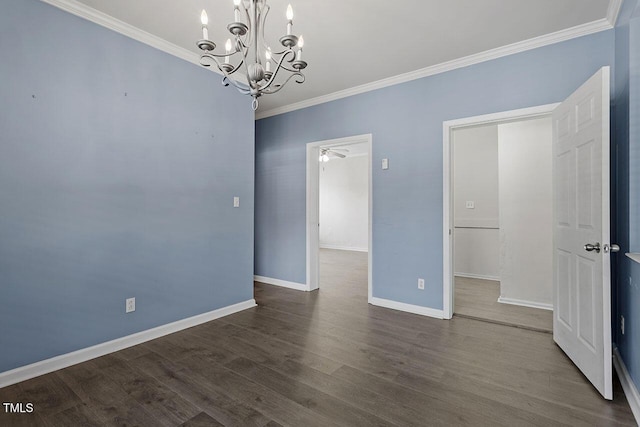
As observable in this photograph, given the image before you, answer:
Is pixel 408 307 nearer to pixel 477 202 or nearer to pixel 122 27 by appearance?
pixel 477 202

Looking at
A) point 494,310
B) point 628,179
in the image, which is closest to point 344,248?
point 494,310

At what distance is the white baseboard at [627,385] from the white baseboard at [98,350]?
3328 millimetres

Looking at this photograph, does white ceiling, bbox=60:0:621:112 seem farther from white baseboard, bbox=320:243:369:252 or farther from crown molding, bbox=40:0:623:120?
white baseboard, bbox=320:243:369:252

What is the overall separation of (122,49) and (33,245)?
1740mm

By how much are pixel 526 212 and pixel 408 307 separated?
1938 millimetres

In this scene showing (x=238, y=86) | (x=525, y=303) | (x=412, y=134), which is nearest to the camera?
(x=238, y=86)

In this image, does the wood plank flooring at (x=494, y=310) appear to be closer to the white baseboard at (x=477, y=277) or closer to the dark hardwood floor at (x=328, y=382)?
the dark hardwood floor at (x=328, y=382)

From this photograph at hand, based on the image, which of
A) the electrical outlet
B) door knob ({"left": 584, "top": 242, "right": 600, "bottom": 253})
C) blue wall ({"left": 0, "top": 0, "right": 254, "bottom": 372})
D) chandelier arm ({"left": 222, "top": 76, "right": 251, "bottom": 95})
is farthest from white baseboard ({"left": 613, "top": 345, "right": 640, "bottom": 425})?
the electrical outlet

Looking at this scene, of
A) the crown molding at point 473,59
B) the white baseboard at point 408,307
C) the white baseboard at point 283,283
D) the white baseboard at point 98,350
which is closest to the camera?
the white baseboard at point 98,350

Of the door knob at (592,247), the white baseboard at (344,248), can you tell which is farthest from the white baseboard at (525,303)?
the white baseboard at (344,248)

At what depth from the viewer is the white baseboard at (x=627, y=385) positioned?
68.9 inches

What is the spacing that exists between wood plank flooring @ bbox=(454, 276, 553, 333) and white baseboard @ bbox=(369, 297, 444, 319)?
30 centimetres

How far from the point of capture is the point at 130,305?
2.68 m

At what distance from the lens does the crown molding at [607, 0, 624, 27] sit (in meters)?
2.30
